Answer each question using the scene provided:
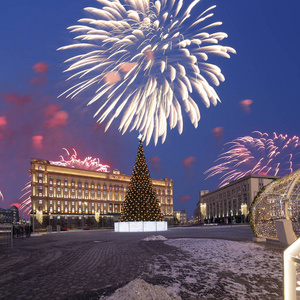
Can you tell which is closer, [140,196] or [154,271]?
[154,271]

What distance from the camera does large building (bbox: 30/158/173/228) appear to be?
11706 centimetres

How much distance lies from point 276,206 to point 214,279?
8.60 metres

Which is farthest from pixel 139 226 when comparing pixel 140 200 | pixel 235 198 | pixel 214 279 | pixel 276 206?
pixel 235 198

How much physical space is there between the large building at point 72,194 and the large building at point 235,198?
27.4 meters

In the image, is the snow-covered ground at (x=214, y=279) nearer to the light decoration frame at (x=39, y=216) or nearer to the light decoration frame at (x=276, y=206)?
the light decoration frame at (x=276, y=206)

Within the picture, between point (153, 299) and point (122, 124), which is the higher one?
point (122, 124)

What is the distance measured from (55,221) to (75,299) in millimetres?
121267

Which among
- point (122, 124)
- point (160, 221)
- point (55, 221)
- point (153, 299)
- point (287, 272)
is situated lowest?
point (55, 221)

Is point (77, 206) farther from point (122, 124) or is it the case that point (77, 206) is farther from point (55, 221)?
point (122, 124)

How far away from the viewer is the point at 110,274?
8.45 m

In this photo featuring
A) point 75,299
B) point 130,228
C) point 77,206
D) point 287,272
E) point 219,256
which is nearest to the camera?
point 287,272

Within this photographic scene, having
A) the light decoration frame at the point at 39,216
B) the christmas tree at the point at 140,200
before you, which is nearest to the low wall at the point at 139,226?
the christmas tree at the point at 140,200

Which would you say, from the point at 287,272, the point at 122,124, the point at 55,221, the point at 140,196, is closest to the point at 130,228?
the point at 140,196

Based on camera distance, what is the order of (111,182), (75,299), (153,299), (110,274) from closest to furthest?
(153,299) → (75,299) → (110,274) → (111,182)
